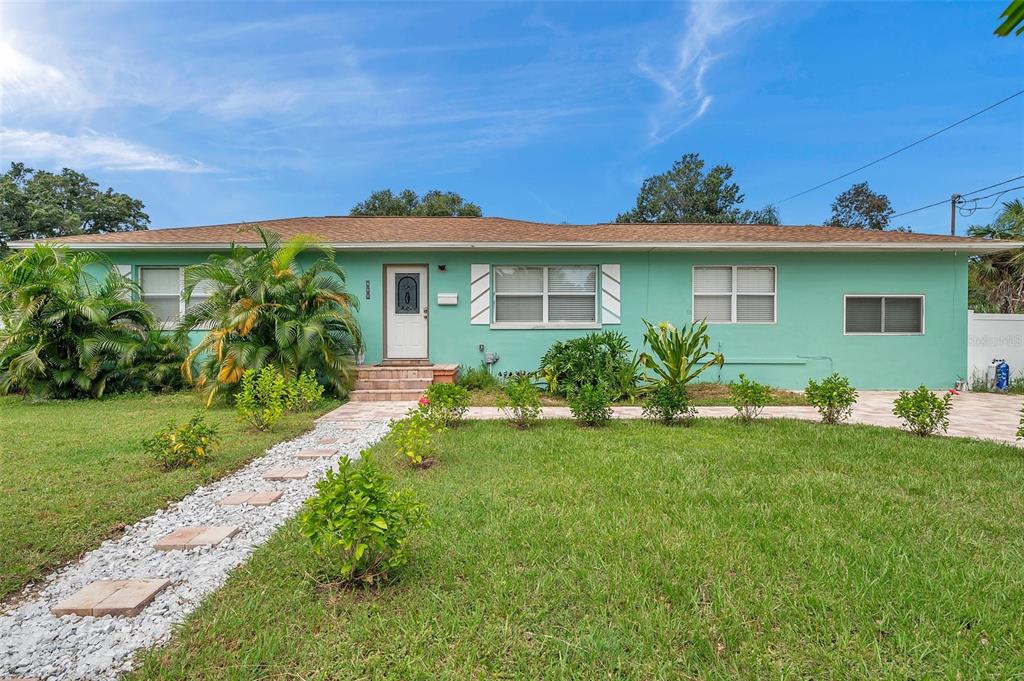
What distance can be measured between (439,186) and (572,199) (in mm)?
7763

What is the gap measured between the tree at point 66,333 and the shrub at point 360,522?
26.3 feet

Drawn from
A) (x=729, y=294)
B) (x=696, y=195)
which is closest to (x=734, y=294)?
(x=729, y=294)

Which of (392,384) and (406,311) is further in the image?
(406,311)

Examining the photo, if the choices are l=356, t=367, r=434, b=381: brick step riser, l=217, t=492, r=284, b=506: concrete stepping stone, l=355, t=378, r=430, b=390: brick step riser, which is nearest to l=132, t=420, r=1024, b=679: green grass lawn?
l=217, t=492, r=284, b=506: concrete stepping stone

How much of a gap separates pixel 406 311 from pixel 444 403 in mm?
4131

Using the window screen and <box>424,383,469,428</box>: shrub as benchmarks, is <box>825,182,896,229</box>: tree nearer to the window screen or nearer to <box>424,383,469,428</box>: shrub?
<box>424,383,469,428</box>: shrub

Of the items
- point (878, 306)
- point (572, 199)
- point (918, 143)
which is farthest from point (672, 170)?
point (878, 306)

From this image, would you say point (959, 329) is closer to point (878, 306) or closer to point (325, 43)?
point (878, 306)

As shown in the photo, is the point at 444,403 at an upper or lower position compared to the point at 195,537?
upper

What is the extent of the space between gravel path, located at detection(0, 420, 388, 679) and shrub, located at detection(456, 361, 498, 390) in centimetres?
488

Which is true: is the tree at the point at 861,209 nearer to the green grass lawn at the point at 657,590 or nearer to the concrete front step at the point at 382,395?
the concrete front step at the point at 382,395

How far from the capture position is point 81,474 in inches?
151

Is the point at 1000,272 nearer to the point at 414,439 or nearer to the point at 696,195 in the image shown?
the point at 696,195

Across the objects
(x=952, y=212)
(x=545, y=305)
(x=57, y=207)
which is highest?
(x=57, y=207)
